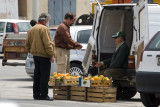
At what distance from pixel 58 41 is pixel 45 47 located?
1.67 m

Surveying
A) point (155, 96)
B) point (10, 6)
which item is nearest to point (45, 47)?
point (155, 96)

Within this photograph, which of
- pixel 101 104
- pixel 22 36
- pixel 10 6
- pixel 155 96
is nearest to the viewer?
pixel 155 96

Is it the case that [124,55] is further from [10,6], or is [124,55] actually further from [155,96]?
[10,6]

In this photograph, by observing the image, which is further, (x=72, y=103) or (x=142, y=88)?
(x=72, y=103)

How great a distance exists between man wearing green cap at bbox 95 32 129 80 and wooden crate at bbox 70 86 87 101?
2.54 feet

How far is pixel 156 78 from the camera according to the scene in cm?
1059

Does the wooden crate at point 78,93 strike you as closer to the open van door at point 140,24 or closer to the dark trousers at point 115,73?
the dark trousers at point 115,73

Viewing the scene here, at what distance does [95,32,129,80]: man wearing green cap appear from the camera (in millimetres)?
13211

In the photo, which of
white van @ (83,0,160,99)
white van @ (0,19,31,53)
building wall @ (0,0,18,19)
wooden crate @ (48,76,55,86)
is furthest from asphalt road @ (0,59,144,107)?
building wall @ (0,0,18,19)

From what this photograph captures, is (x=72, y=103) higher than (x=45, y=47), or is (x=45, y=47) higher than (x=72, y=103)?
(x=45, y=47)

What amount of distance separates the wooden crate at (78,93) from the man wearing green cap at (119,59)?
0.77 m

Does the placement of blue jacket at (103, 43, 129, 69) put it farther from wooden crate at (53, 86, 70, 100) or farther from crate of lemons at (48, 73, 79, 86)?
wooden crate at (53, 86, 70, 100)

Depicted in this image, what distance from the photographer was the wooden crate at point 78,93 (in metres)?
12.8

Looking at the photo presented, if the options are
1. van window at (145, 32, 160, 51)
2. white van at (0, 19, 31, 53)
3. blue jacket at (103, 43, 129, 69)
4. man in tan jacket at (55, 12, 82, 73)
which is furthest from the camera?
white van at (0, 19, 31, 53)
